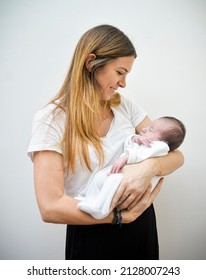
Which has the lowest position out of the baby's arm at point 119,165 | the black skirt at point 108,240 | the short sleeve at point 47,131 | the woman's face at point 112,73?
the black skirt at point 108,240

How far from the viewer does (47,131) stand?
32.2 inches

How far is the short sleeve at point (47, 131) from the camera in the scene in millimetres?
791

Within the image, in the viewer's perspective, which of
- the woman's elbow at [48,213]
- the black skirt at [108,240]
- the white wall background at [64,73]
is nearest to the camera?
the woman's elbow at [48,213]

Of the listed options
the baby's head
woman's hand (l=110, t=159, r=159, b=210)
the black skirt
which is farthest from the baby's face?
the black skirt

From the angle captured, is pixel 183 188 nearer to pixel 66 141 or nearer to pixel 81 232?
pixel 81 232

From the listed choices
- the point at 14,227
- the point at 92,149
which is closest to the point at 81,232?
the point at 92,149

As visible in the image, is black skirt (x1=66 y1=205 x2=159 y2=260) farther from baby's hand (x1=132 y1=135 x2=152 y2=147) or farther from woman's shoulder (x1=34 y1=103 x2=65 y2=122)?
woman's shoulder (x1=34 y1=103 x2=65 y2=122)

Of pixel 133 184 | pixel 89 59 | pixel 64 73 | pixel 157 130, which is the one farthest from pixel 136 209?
pixel 64 73

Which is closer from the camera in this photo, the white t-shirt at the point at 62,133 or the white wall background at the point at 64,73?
the white t-shirt at the point at 62,133

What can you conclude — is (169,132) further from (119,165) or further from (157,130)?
(119,165)

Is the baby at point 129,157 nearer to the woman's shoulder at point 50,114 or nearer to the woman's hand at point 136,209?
the woman's hand at point 136,209

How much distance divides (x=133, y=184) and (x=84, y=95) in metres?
0.43

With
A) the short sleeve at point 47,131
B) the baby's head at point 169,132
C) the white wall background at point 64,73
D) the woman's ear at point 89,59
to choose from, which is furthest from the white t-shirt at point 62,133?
the white wall background at point 64,73

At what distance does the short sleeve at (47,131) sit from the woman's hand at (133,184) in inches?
10.7
